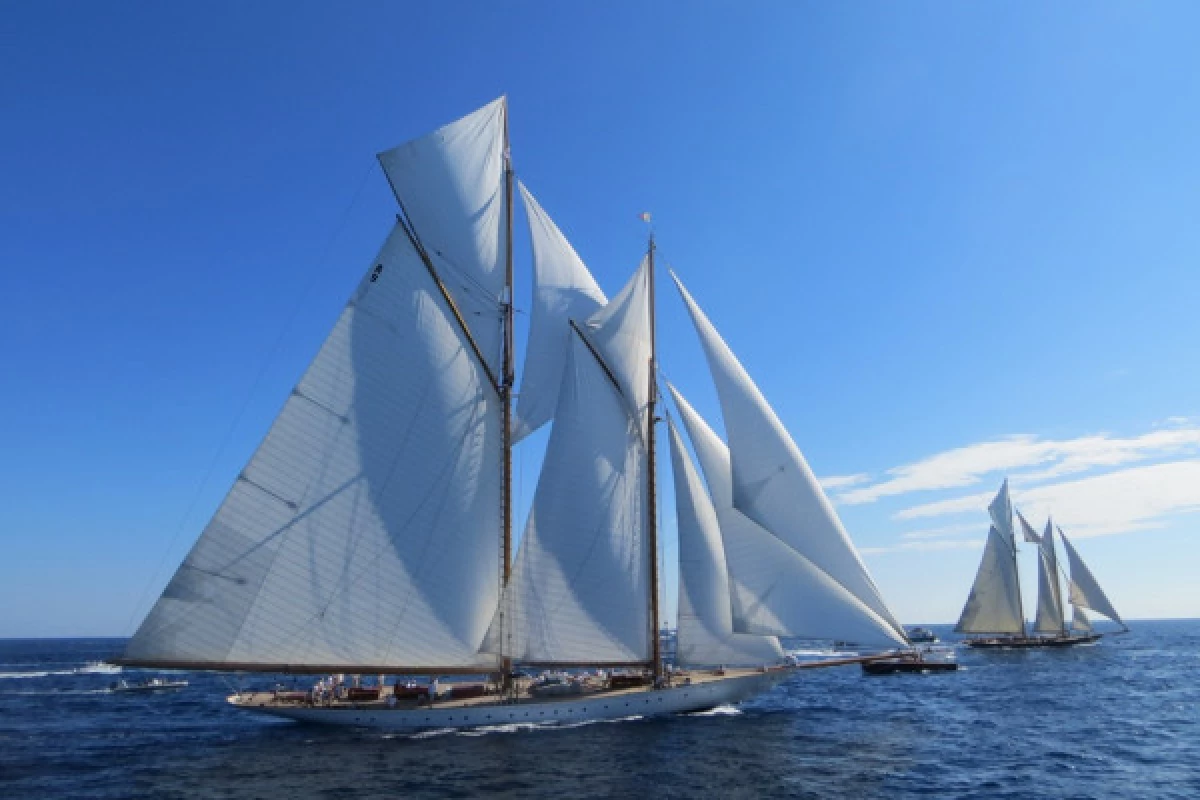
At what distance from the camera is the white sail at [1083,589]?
9719cm

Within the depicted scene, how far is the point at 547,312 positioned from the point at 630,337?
4.16 m

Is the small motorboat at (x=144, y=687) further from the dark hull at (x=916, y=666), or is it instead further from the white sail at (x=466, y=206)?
the dark hull at (x=916, y=666)

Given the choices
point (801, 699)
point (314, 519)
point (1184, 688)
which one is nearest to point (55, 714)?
point (314, 519)

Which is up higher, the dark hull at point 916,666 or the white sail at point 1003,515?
the white sail at point 1003,515

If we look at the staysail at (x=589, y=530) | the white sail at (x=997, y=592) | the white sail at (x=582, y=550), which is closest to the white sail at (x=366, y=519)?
the white sail at (x=582, y=550)

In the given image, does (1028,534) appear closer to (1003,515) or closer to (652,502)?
(1003,515)

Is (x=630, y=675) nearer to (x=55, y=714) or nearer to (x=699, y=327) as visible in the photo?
(x=699, y=327)

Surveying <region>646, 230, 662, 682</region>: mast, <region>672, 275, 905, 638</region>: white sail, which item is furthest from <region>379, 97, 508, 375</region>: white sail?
<region>672, 275, 905, 638</region>: white sail

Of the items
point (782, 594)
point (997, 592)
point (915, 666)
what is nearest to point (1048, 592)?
point (997, 592)

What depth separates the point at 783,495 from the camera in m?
33.5

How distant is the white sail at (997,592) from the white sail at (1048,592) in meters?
4.66

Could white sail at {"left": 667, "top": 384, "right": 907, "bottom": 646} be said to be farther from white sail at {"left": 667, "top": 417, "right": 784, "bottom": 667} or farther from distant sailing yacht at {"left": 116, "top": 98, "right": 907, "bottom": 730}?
white sail at {"left": 667, "top": 417, "right": 784, "bottom": 667}

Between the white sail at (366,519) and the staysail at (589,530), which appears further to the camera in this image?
the staysail at (589,530)

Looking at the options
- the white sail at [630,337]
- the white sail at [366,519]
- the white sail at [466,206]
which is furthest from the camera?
the white sail at [630,337]
